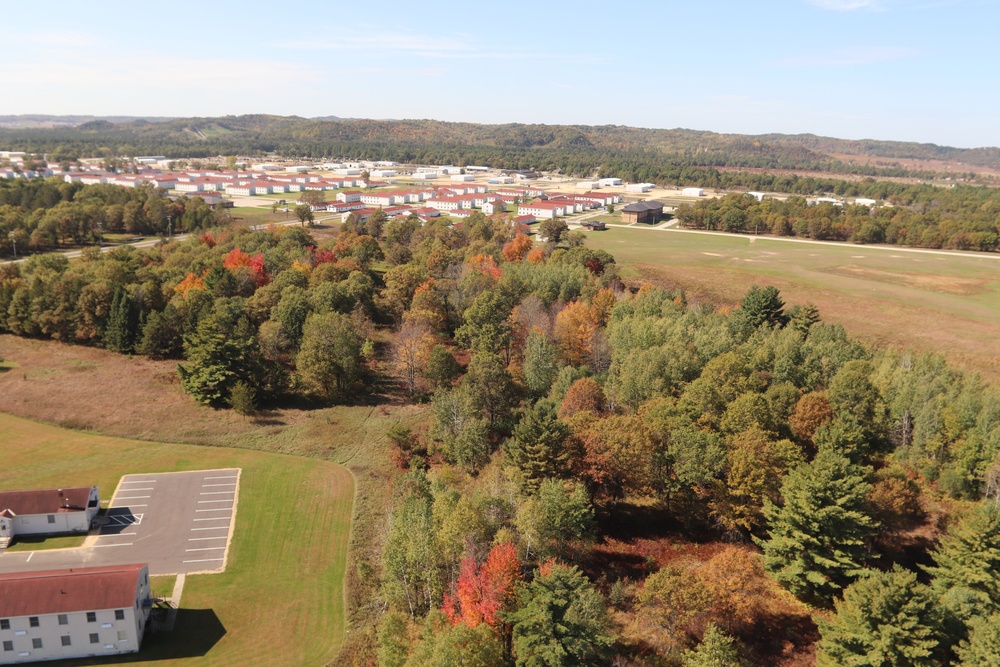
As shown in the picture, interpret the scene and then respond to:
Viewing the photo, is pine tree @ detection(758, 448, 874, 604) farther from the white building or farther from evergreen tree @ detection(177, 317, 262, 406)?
evergreen tree @ detection(177, 317, 262, 406)

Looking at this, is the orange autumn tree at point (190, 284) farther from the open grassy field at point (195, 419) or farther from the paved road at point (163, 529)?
the paved road at point (163, 529)

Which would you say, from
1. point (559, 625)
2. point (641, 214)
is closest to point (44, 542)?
point (559, 625)

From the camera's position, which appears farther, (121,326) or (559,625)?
(121,326)

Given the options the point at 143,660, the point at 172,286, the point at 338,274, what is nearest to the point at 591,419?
the point at 143,660

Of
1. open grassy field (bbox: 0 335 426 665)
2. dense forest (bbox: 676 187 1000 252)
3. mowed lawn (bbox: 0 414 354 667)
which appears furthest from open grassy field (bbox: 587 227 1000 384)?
mowed lawn (bbox: 0 414 354 667)

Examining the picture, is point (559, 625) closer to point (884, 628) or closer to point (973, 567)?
point (884, 628)
